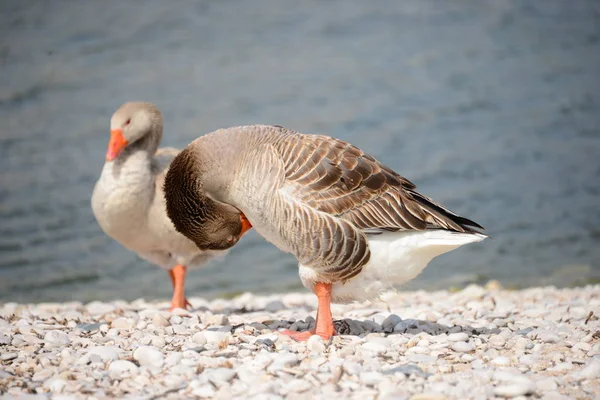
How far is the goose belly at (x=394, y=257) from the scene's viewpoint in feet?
18.5

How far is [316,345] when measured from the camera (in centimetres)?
539

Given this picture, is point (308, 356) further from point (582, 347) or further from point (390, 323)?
point (582, 347)

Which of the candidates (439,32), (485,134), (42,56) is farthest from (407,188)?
(439,32)

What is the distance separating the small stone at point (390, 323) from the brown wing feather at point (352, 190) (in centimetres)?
98

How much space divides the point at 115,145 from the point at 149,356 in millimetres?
3215

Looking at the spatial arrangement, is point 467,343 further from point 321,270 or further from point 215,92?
point 215,92

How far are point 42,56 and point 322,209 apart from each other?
12700 millimetres

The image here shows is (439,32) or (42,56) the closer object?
(42,56)

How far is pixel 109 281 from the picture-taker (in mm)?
10633

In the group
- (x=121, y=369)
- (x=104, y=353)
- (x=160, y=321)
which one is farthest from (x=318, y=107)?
(x=121, y=369)

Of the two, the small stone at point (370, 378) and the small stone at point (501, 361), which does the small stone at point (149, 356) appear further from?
the small stone at point (501, 361)

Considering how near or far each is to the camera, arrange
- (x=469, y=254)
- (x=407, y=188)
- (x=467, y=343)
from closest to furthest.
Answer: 1. (x=467, y=343)
2. (x=407, y=188)
3. (x=469, y=254)

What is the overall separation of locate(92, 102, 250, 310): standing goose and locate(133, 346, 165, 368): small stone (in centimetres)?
245

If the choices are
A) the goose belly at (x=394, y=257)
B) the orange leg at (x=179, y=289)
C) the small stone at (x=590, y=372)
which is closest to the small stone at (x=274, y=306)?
the orange leg at (x=179, y=289)
